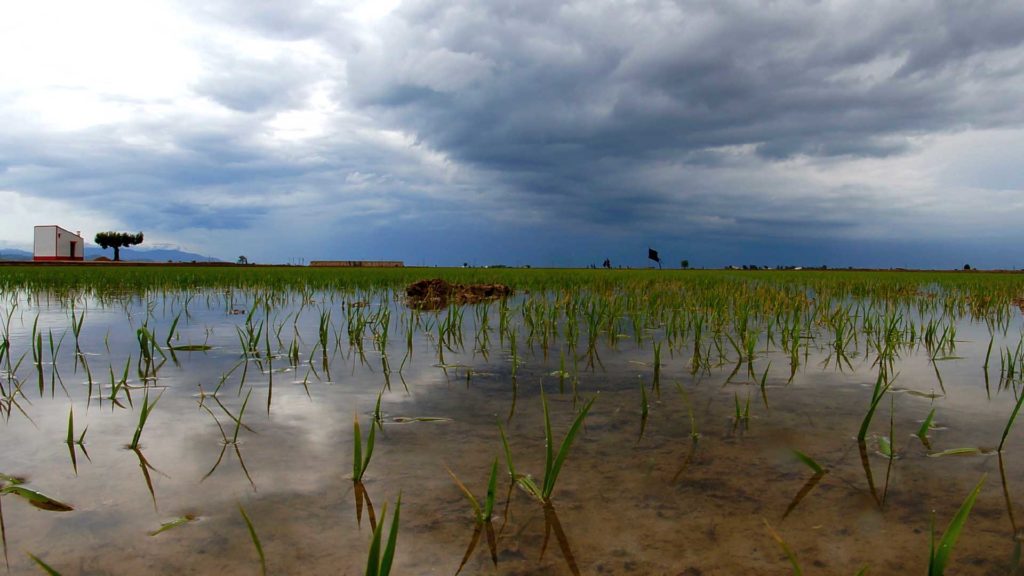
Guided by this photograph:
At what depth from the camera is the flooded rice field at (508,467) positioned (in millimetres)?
1447

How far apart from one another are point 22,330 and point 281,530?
6170 millimetres

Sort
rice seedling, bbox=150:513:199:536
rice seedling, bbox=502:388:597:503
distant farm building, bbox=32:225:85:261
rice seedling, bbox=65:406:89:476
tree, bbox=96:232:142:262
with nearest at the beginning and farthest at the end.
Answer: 1. rice seedling, bbox=150:513:199:536
2. rice seedling, bbox=502:388:597:503
3. rice seedling, bbox=65:406:89:476
4. distant farm building, bbox=32:225:85:261
5. tree, bbox=96:232:142:262

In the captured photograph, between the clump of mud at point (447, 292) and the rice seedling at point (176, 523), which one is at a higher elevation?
the clump of mud at point (447, 292)

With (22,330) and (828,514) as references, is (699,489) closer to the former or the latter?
(828,514)

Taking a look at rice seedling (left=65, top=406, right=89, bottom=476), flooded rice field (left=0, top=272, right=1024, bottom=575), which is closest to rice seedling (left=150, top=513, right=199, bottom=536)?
flooded rice field (left=0, top=272, right=1024, bottom=575)

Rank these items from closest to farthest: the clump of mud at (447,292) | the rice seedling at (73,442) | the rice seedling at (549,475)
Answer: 1. the rice seedling at (549,475)
2. the rice seedling at (73,442)
3. the clump of mud at (447,292)

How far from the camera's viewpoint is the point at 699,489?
1.84 m

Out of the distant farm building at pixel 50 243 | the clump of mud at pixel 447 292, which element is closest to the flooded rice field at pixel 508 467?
the clump of mud at pixel 447 292

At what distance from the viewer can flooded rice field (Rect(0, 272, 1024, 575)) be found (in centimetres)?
145

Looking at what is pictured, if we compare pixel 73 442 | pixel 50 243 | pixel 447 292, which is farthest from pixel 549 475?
pixel 50 243

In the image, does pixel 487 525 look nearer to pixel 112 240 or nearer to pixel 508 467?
pixel 508 467

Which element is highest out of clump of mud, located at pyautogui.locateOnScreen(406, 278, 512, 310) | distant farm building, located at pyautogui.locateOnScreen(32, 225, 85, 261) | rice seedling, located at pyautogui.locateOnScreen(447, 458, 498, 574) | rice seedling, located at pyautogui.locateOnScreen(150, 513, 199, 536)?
distant farm building, located at pyautogui.locateOnScreen(32, 225, 85, 261)

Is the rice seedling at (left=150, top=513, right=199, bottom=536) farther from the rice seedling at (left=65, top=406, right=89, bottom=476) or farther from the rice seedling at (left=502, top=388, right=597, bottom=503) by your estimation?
the rice seedling at (left=502, top=388, right=597, bottom=503)

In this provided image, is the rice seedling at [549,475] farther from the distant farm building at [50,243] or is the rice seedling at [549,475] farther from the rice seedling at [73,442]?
the distant farm building at [50,243]
